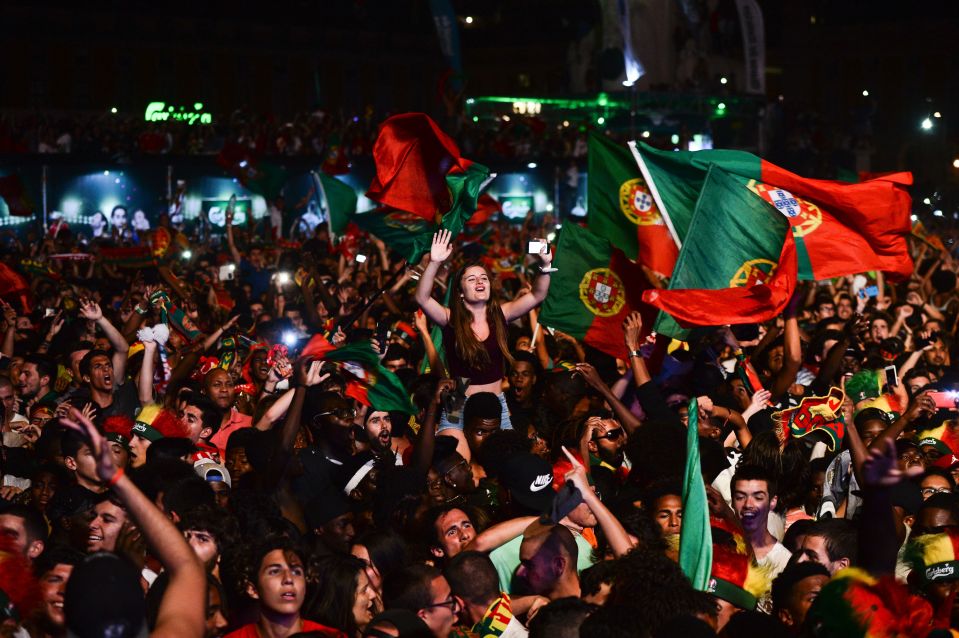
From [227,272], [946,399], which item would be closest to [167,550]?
[946,399]

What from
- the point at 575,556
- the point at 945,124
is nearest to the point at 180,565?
the point at 575,556

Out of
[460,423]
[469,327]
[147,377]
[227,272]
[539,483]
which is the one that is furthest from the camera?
[227,272]

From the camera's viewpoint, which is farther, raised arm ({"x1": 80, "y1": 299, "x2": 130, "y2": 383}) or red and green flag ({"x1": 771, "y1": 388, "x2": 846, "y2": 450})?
raised arm ({"x1": 80, "y1": 299, "x2": 130, "y2": 383})

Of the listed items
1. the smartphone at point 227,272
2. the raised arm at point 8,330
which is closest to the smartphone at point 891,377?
the raised arm at point 8,330

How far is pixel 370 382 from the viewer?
7.38 meters

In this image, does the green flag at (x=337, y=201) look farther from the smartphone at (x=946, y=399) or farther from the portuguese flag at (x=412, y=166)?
the smartphone at (x=946, y=399)

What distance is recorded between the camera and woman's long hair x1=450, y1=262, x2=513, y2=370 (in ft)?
26.2

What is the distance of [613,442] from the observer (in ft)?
24.0

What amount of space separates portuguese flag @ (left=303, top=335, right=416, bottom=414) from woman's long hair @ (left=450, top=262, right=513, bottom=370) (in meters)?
0.62

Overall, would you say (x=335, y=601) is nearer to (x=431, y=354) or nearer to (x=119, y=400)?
(x=431, y=354)

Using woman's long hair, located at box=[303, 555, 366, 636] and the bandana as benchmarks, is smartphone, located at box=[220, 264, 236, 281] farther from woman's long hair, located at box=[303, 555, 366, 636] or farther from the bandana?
woman's long hair, located at box=[303, 555, 366, 636]

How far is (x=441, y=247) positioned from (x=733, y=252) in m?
1.88

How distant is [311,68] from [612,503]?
50.6m

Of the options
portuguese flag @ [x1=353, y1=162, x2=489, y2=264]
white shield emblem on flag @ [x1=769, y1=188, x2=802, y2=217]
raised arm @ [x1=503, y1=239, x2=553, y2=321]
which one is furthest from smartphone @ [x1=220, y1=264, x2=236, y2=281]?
white shield emblem on flag @ [x1=769, y1=188, x2=802, y2=217]
